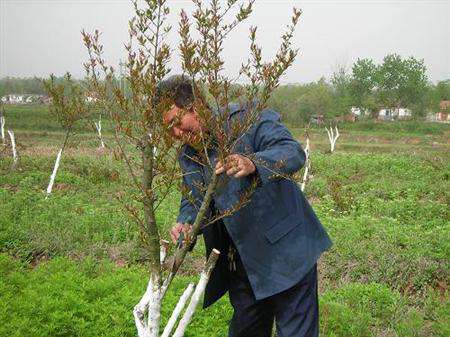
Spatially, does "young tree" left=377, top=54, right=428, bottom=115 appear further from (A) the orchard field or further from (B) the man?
(B) the man

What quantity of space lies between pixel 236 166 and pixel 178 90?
50cm

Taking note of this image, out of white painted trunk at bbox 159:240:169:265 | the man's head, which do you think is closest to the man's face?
the man's head

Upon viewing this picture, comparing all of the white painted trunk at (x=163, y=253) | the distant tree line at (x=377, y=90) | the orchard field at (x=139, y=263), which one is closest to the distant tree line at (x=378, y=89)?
the distant tree line at (x=377, y=90)

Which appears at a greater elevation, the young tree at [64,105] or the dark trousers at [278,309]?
the young tree at [64,105]

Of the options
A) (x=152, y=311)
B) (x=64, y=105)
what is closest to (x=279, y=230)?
(x=152, y=311)

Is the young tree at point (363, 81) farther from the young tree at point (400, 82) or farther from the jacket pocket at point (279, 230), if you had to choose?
the jacket pocket at point (279, 230)

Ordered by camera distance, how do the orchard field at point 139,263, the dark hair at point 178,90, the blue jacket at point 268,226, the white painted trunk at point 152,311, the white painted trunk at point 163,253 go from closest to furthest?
the dark hair at point 178,90
the white painted trunk at point 152,311
the white painted trunk at point 163,253
the blue jacket at point 268,226
the orchard field at point 139,263

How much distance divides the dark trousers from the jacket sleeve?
2.58 ft

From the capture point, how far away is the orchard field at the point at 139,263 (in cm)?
411

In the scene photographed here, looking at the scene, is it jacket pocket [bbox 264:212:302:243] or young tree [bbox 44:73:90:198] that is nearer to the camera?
jacket pocket [bbox 264:212:302:243]

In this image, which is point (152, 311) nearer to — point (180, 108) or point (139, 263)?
point (180, 108)

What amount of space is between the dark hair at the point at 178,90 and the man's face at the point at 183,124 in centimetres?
5

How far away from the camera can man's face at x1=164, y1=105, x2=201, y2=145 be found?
1974 millimetres

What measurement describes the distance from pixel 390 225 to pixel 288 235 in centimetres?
651
